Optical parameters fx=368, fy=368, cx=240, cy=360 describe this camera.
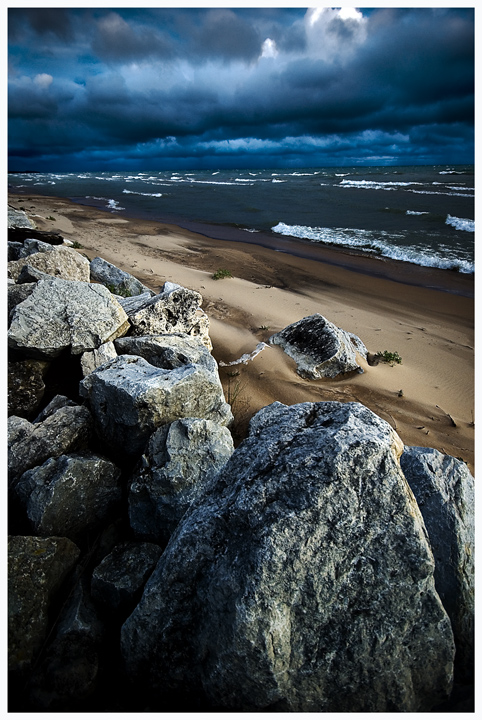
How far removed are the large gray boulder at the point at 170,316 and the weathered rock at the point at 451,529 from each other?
15.8 ft

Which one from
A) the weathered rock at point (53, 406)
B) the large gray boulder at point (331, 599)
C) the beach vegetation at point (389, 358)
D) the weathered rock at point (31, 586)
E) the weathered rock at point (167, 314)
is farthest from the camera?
the beach vegetation at point (389, 358)

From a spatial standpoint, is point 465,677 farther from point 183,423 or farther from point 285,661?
point 183,423

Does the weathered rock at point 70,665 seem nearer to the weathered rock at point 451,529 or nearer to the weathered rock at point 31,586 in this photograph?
the weathered rock at point 31,586

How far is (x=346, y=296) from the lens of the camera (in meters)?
12.7

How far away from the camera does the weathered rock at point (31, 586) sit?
2.44 meters

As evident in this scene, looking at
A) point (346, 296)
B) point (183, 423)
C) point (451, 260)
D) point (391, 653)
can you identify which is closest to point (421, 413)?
point (183, 423)

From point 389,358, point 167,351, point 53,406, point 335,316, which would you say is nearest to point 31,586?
point 53,406

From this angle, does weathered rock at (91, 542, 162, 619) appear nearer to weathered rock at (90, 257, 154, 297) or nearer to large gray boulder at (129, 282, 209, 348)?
large gray boulder at (129, 282, 209, 348)

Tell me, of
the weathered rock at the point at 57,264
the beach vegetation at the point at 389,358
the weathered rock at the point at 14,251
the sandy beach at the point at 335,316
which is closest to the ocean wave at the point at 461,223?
the sandy beach at the point at 335,316

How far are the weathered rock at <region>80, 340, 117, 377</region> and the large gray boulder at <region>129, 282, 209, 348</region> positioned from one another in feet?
3.39

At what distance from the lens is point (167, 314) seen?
700cm

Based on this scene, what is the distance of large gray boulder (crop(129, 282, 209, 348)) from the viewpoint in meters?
6.71

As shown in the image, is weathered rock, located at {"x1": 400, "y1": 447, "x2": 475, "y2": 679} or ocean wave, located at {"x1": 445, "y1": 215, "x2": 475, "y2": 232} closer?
weathered rock, located at {"x1": 400, "y1": 447, "x2": 475, "y2": 679}

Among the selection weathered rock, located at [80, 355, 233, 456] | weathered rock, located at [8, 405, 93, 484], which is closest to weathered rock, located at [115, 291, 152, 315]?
weathered rock, located at [80, 355, 233, 456]
